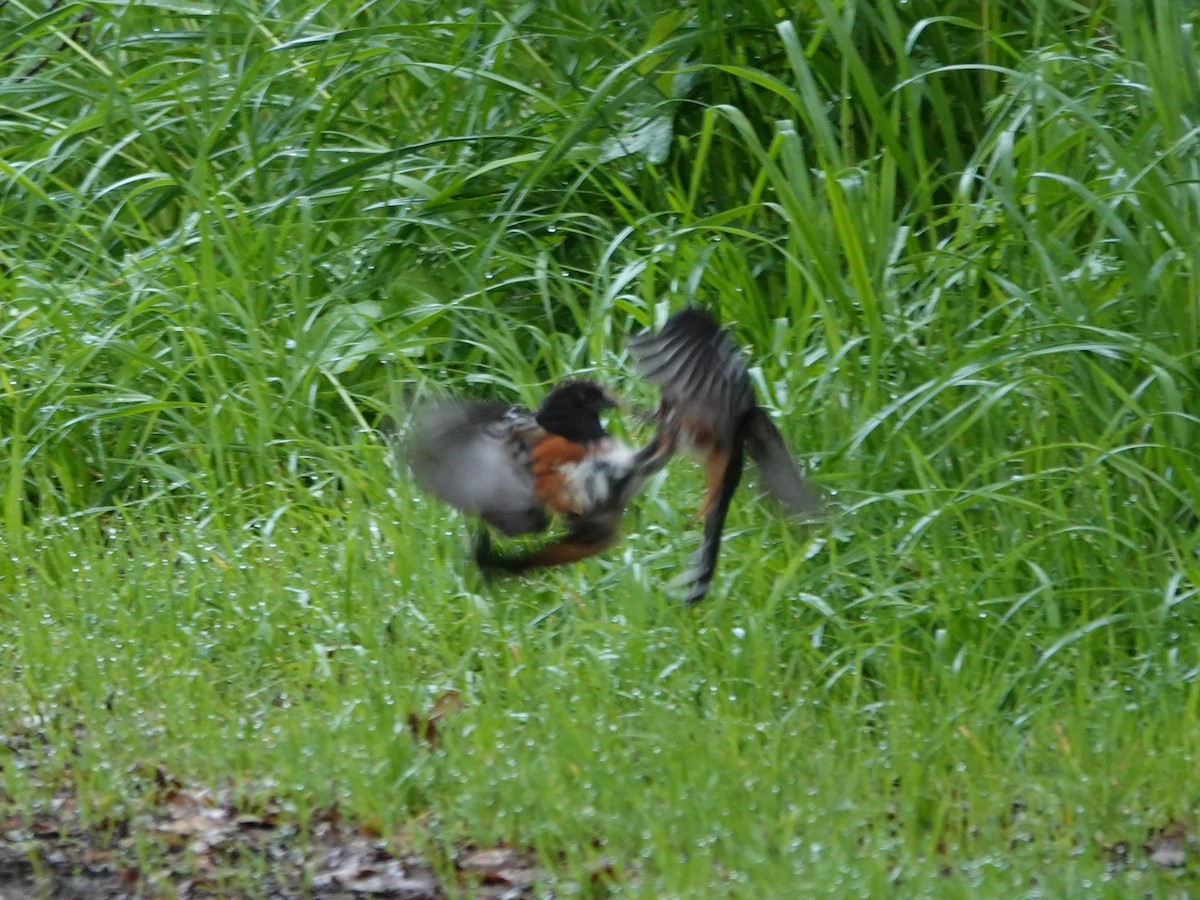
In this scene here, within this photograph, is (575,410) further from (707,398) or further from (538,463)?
(707,398)

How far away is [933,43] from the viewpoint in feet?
18.0

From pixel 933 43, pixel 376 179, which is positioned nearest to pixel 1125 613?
pixel 933 43

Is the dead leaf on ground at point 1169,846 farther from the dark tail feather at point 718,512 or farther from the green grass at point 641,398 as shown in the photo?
the dark tail feather at point 718,512

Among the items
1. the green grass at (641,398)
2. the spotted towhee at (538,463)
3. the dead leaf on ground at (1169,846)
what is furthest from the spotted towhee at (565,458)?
the dead leaf on ground at (1169,846)

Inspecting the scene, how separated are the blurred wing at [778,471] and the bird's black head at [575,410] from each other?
30 centimetres

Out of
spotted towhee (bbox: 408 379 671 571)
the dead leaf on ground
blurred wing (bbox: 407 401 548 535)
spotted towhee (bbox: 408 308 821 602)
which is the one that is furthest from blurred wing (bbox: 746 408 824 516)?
the dead leaf on ground

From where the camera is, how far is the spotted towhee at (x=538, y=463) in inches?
128

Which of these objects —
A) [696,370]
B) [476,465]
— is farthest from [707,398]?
[476,465]

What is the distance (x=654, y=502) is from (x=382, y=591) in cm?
70

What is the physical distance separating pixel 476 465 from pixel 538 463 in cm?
13

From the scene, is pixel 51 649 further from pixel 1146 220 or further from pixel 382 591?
pixel 1146 220

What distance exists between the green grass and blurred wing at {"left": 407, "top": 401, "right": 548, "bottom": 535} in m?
0.59

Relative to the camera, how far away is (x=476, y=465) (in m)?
3.32

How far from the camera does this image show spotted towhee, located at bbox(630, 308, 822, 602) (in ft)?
9.89
